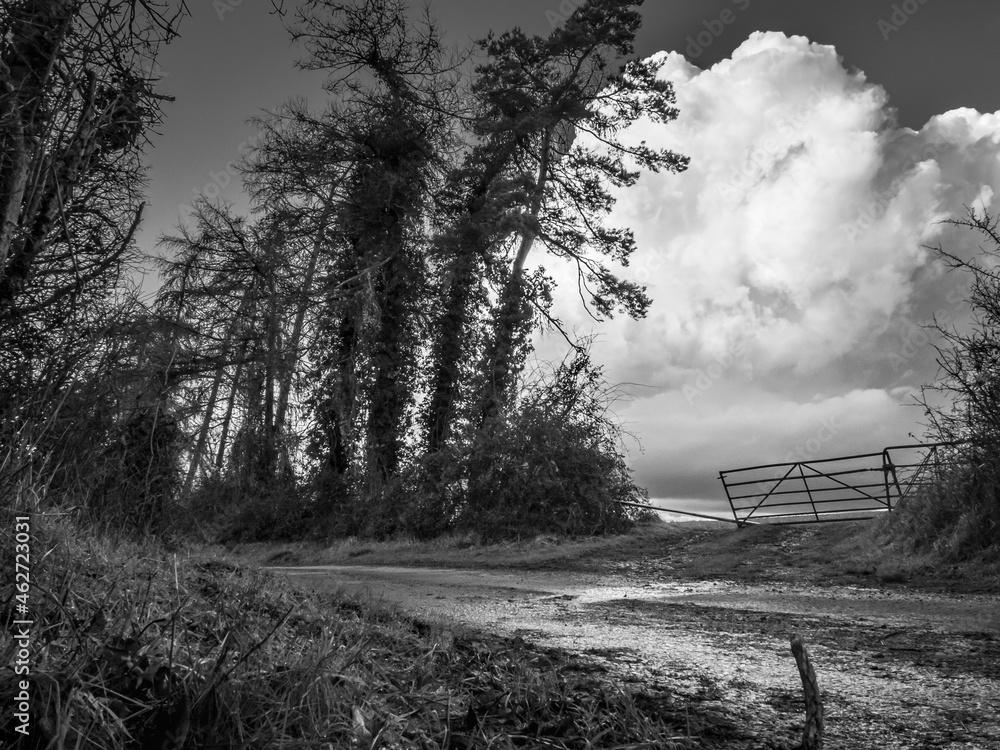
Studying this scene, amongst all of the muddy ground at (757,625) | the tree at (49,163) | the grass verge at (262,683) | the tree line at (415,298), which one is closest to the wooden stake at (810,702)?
the muddy ground at (757,625)

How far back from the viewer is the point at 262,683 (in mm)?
2445

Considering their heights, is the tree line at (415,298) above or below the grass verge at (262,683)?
above

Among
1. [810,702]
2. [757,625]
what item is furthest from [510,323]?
[810,702]

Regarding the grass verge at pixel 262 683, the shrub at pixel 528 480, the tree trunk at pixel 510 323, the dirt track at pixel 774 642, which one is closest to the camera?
the grass verge at pixel 262 683

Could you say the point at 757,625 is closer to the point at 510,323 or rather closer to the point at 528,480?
the point at 528,480

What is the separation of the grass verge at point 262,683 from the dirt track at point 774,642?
1.64 ft

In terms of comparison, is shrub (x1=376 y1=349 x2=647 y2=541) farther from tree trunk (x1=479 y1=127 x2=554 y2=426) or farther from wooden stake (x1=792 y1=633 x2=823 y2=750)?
wooden stake (x1=792 y1=633 x2=823 y2=750)

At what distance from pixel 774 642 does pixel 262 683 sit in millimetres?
3467

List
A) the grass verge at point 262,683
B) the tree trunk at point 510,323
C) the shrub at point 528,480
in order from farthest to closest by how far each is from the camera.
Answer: the tree trunk at point 510,323, the shrub at point 528,480, the grass verge at point 262,683

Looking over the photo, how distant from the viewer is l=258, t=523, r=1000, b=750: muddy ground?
9.84ft

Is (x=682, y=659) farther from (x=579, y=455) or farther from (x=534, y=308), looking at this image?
(x=534, y=308)

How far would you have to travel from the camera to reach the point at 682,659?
4.07 meters

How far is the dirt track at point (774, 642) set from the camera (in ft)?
9.70

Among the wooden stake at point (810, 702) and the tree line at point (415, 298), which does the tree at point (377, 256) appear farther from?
the wooden stake at point (810, 702)
